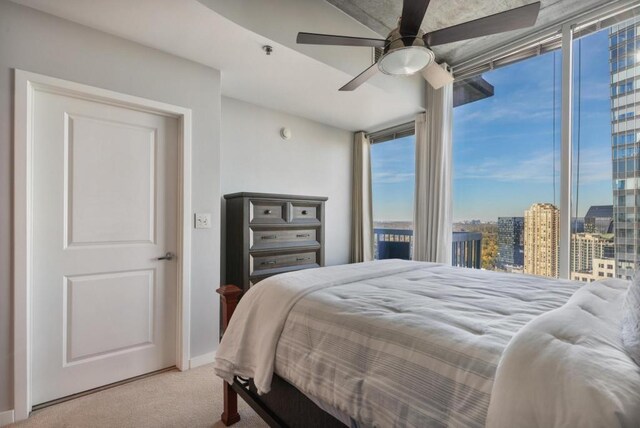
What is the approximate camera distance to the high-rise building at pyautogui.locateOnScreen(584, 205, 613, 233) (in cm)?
227

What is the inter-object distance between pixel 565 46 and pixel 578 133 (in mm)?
718

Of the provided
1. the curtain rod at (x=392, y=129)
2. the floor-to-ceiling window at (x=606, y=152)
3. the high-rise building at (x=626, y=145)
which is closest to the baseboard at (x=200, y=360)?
the floor-to-ceiling window at (x=606, y=152)

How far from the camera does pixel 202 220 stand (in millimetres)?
2496

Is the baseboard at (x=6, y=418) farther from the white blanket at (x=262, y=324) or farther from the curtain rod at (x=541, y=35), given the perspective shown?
the curtain rod at (x=541, y=35)

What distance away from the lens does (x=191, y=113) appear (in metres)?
2.44

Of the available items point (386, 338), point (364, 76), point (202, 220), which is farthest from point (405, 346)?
point (202, 220)

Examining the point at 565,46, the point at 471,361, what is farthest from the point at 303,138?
the point at 471,361

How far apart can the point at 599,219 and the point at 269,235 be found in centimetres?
266

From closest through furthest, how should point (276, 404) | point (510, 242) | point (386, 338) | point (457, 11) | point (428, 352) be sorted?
point (428, 352), point (386, 338), point (276, 404), point (457, 11), point (510, 242)

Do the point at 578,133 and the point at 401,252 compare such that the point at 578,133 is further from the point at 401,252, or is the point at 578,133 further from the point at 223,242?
the point at 223,242

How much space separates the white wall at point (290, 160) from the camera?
3311 millimetres

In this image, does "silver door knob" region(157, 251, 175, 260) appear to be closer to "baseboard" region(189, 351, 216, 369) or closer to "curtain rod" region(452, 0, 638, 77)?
"baseboard" region(189, 351, 216, 369)

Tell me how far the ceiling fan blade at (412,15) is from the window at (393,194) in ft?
7.47

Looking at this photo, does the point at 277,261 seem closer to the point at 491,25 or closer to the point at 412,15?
the point at 412,15
